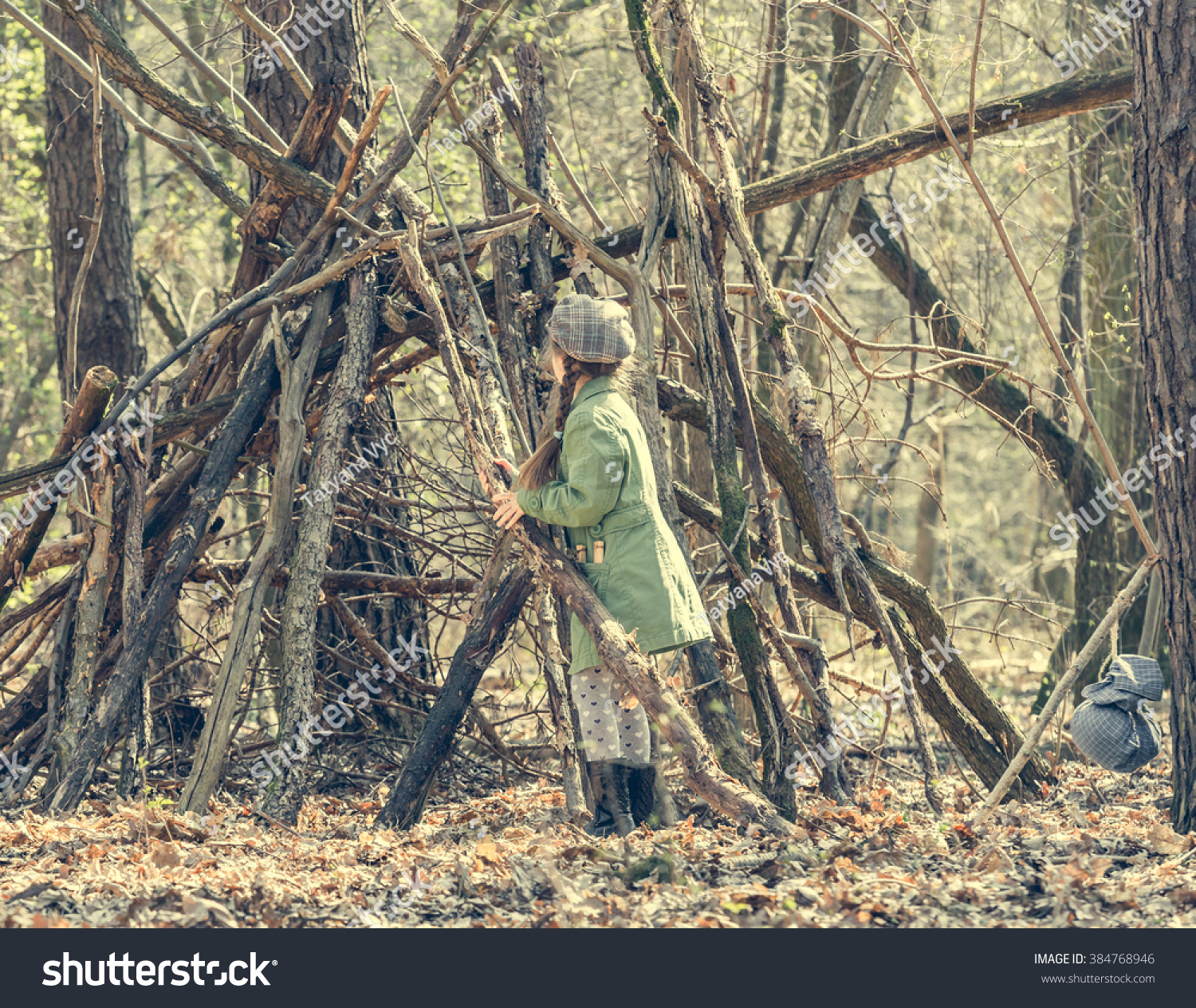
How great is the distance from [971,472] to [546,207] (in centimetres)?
1608

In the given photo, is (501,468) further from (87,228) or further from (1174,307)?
(87,228)

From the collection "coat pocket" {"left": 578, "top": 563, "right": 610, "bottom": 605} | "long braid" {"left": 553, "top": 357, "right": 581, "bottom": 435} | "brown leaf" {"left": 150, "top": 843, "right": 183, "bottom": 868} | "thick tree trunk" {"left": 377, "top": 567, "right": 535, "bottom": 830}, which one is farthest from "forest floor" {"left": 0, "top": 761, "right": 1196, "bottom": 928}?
"long braid" {"left": 553, "top": 357, "right": 581, "bottom": 435}

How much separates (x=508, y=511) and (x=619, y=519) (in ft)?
1.29

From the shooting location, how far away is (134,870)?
11.5ft

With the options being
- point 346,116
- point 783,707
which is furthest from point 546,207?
point 783,707

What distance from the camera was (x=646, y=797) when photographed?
412 cm

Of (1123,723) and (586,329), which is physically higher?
(586,329)

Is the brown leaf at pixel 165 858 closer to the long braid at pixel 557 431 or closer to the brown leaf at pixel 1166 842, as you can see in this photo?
the long braid at pixel 557 431

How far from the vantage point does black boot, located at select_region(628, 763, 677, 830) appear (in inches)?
161

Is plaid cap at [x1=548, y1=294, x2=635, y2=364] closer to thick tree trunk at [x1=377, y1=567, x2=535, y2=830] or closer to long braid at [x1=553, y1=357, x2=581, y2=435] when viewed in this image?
long braid at [x1=553, y1=357, x2=581, y2=435]

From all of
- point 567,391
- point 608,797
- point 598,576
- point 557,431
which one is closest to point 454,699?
point 608,797

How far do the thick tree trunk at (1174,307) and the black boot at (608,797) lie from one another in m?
1.97
